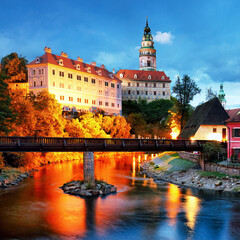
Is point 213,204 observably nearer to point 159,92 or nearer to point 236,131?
point 236,131

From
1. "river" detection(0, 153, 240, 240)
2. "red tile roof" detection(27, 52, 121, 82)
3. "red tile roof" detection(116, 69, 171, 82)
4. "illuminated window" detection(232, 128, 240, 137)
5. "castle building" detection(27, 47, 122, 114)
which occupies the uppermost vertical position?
"red tile roof" detection(116, 69, 171, 82)

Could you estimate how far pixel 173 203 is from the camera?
32.9 metres

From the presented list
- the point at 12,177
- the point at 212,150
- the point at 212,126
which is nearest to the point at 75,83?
the point at 212,126

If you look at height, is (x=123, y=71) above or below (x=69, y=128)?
above

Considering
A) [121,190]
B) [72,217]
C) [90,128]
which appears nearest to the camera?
[72,217]

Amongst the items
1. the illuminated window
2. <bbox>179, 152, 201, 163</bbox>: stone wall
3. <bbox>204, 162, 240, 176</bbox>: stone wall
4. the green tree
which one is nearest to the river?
<bbox>204, 162, 240, 176</bbox>: stone wall

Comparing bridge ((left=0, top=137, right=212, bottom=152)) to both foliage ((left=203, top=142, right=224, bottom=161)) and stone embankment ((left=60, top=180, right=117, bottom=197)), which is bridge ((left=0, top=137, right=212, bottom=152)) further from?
stone embankment ((left=60, top=180, right=117, bottom=197))

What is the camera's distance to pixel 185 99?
71500 mm

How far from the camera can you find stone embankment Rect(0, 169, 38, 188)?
41.0 meters

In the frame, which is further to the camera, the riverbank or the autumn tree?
the autumn tree

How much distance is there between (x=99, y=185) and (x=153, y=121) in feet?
277

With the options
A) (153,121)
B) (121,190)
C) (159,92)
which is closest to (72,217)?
(121,190)

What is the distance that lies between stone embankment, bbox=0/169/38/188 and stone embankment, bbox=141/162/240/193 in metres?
17.9

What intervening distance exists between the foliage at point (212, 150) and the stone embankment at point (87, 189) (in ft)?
45.2
